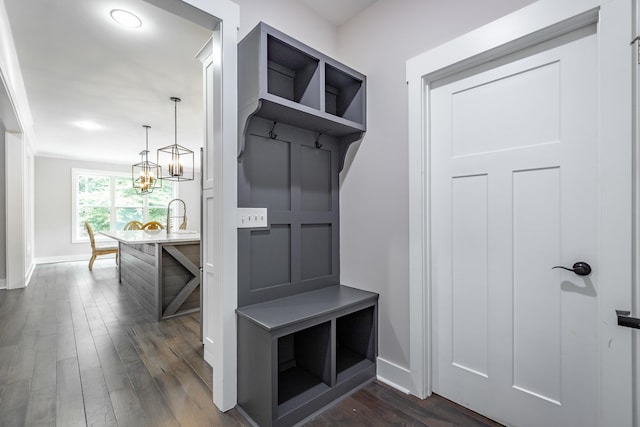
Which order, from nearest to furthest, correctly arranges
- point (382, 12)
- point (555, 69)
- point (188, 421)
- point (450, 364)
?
point (555, 69)
point (188, 421)
point (450, 364)
point (382, 12)

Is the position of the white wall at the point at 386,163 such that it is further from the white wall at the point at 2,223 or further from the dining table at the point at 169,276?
the white wall at the point at 2,223

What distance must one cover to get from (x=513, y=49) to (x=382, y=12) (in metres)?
0.95

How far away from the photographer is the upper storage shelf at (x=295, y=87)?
1583mm

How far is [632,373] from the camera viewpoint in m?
1.16

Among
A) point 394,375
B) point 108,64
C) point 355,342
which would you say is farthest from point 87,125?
point 394,375

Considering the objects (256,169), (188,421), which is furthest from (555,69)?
(188,421)

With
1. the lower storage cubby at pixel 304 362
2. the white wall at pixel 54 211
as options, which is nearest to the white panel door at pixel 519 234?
the lower storage cubby at pixel 304 362

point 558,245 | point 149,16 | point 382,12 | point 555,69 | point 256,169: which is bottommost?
point 558,245

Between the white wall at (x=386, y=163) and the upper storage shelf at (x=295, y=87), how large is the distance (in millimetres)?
142

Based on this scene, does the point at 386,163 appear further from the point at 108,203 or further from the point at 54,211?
the point at 54,211

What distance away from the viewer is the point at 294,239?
2.04 metres

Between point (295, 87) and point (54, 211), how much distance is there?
8.41 m

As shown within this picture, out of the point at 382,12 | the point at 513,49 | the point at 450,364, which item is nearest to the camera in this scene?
the point at 513,49

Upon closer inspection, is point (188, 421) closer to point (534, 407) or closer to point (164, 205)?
point (534, 407)
